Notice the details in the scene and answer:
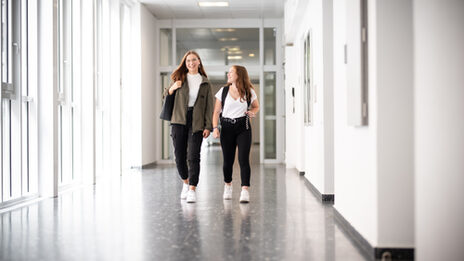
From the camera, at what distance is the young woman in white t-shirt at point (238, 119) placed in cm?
490

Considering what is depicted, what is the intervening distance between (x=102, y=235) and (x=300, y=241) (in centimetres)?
140

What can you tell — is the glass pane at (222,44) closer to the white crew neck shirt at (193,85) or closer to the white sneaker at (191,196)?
the white crew neck shirt at (193,85)

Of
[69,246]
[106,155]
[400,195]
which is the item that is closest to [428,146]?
[400,195]

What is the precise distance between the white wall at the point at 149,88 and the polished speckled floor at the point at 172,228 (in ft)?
14.5

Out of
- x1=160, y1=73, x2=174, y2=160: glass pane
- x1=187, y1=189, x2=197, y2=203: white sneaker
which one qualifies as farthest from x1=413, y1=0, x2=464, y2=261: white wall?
x1=160, y1=73, x2=174, y2=160: glass pane

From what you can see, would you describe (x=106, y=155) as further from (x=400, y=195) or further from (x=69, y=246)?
(x=400, y=195)

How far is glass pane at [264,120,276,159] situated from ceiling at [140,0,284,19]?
2.49 metres

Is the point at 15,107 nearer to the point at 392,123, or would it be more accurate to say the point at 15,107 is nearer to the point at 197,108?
the point at 197,108

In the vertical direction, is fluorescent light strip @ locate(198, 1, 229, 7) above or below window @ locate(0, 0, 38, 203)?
above

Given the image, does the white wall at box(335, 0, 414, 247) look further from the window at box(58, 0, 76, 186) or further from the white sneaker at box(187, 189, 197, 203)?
the window at box(58, 0, 76, 186)

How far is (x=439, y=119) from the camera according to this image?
221 centimetres

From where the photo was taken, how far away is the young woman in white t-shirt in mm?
4898

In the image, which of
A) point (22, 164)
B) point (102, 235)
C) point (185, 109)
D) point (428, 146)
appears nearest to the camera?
point (428, 146)

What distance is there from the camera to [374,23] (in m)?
2.73
